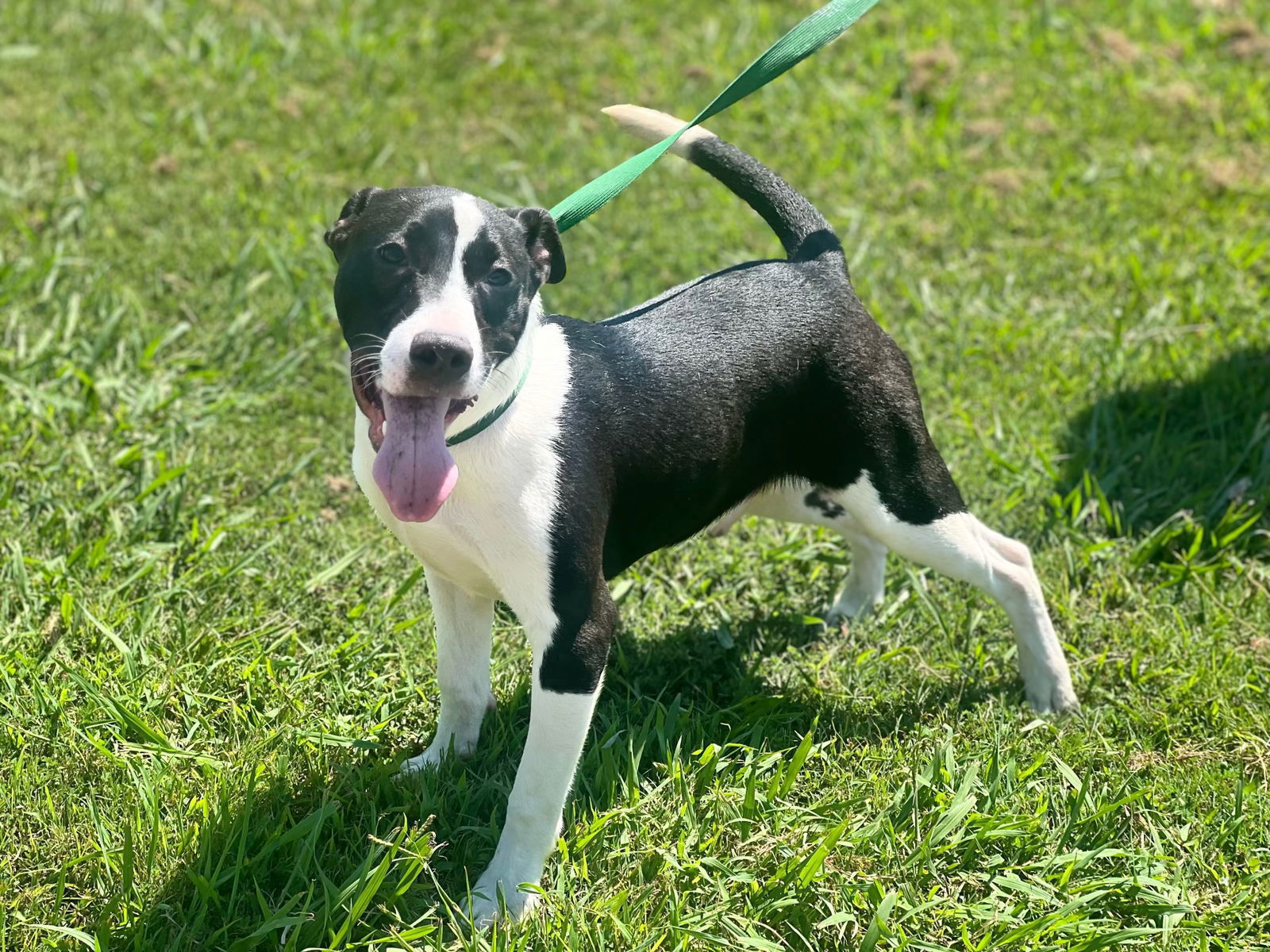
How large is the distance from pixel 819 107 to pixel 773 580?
304 cm

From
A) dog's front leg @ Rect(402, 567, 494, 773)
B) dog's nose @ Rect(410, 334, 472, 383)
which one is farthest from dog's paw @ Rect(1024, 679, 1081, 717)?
dog's nose @ Rect(410, 334, 472, 383)

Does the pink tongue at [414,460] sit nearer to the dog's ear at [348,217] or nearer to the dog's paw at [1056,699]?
the dog's ear at [348,217]

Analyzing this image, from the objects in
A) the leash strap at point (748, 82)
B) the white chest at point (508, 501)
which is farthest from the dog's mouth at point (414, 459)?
the leash strap at point (748, 82)

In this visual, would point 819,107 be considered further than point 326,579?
Yes

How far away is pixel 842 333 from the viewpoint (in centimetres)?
317

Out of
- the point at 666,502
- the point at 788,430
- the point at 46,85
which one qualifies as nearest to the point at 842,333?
the point at 788,430

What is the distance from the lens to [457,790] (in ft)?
10.3

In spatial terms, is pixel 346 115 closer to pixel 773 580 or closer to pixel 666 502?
pixel 773 580

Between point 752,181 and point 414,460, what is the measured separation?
1314 millimetres

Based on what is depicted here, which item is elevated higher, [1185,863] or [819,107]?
[819,107]

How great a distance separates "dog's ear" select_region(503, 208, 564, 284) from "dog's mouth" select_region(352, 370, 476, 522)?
16.3 inches

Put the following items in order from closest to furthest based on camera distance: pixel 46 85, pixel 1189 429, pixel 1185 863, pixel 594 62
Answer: pixel 1185 863 → pixel 1189 429 → pixel 46 85 → pixel 594 62

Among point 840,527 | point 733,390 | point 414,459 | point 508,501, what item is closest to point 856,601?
point 840,527

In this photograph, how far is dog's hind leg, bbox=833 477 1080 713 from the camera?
331 centimetres
